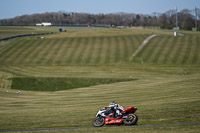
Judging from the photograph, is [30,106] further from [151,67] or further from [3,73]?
[151,67]

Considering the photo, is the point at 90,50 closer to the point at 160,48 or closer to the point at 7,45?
the point at 160,48

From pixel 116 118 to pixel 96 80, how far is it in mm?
33117

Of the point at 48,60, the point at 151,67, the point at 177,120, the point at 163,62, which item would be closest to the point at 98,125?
the point at 177,120

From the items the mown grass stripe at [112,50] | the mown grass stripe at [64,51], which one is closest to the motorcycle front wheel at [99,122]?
the mown grass stripe at [112,50]

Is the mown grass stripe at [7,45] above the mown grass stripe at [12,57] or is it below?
above

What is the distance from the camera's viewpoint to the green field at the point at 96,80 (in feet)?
71.5

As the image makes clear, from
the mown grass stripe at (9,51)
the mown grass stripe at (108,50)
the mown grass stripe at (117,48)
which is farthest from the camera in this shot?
the mown grass stripe at (9,51)

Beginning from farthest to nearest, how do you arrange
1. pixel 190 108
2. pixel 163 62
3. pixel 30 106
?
pixel 163 62 < pixel 30 106 < pixel 190 108

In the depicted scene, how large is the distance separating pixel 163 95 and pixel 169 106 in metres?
6.16

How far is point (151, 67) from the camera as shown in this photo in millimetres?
60500

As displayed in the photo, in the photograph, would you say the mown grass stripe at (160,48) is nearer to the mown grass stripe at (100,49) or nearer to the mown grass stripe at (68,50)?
the mown grass stripe at (100,49)

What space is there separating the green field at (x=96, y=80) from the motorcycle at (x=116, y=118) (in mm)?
627

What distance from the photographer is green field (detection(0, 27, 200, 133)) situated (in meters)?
21.8

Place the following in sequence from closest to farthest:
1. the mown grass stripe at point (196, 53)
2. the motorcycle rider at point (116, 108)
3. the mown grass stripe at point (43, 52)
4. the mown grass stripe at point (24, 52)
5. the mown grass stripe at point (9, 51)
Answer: the motorcycle rider at point (116, 108), the mown grass stripe at point (196, 53), the mown grass stripe at point (43, 52), the mown grass stripe at point (24, 52), the mown grass stripe at point (9, 51)
